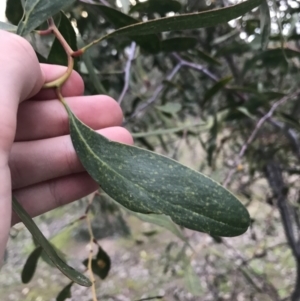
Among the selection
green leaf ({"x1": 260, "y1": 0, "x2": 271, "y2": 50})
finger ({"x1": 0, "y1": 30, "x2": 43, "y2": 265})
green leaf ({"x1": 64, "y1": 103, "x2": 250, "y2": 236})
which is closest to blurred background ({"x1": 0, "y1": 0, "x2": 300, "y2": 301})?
green leaf ({"x1": 260, "y1": 0, "x2": 271, "y2": 50})

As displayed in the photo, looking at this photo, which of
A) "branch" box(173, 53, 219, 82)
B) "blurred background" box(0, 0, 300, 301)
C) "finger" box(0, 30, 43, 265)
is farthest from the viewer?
"branch" box(173, 53, 219, 82)

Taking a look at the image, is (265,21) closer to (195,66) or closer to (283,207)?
(195,66)

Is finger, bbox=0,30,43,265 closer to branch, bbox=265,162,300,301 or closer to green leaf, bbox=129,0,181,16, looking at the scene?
green leaf, bbox=129,0,181,16

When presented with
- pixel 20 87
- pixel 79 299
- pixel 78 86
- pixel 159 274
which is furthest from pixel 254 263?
pixel 20 87

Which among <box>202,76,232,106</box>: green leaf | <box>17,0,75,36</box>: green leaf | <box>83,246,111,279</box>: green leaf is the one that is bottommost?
<box>83,246,111,279</box>: green leaf

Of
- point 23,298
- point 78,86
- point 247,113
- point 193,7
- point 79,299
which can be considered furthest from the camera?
point 23,298

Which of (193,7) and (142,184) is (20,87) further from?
(193,7)

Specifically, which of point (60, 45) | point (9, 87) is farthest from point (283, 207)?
point (9, 87)
